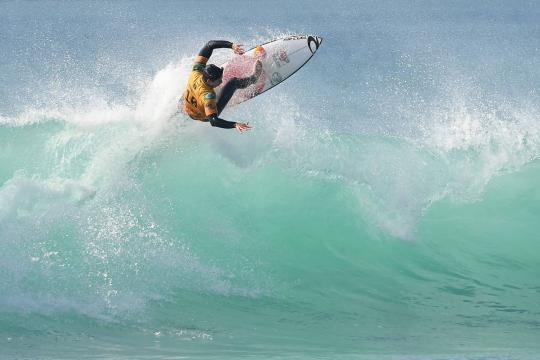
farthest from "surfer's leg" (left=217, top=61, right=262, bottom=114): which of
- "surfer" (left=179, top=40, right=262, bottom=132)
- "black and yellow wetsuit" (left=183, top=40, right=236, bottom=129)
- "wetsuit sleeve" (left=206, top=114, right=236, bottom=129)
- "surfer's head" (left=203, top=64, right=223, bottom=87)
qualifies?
"wetsuit sleeve" (left=206, top=114, right=236, bottom=129)

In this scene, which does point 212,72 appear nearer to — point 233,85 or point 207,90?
point 207,90

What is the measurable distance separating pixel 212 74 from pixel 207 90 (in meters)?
0.26

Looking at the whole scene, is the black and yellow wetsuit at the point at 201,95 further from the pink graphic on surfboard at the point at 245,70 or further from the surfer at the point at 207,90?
the pink graphic on surfboard at the point at 245,70

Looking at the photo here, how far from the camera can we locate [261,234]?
11578 millimetres

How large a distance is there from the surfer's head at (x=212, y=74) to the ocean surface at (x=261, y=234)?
1645 mm

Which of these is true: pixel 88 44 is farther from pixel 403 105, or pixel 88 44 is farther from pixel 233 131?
pixel 233 131

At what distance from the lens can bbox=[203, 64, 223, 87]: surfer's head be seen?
10.2m

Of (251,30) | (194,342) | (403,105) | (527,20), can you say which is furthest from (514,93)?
(194,342)

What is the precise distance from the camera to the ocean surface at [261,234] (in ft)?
29.5

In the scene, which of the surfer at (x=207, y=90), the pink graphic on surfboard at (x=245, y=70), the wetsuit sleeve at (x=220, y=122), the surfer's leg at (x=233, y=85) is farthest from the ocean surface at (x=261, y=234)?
the wetsuit sleeve at (x=220, y=122)

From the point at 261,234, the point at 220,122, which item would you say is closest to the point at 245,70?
the point at 220,122

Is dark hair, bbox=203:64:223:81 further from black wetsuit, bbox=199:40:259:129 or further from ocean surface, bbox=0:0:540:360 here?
ocean surface, bbox=0:0:540:360

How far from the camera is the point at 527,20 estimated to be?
25.4m

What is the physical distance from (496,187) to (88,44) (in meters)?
14.6
